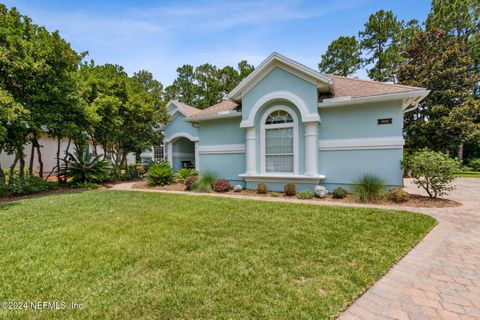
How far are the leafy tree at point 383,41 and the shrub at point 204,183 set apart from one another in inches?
891

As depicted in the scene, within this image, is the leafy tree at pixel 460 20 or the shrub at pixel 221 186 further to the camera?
the leafy tree at pixel 460 20

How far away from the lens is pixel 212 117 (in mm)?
12648

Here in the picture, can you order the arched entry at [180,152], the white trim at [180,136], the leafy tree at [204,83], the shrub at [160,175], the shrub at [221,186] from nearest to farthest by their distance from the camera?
1. the shrub at [221,186]
2. the shrub at [160,175]
3. the white trim at [180,136]
4. the arched entry at [180,152]
5. the leafy tree at [204,83]

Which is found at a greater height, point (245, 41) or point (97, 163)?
point (245, 41)

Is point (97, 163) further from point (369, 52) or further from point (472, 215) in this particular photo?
point (369, 52)

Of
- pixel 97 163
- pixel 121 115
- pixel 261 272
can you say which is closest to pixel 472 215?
pixel 261 272

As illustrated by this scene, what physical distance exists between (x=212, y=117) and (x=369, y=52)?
22.2 metres

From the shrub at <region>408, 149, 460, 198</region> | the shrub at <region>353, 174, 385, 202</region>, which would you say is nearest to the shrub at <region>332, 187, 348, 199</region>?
the shrub at <region>353, 174, 385, 202</region>

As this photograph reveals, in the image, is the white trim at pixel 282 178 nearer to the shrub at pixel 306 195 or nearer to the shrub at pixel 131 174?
the shrub at pixel 306 195

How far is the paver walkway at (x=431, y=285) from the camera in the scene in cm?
Result: 263

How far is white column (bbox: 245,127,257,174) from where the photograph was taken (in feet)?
36.3

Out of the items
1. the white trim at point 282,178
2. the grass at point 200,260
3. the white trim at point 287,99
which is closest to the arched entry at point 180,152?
the white trim at point 287,99

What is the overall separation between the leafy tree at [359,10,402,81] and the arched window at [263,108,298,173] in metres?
19.2

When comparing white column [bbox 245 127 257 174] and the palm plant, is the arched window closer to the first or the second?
white column [bbox 245 127 257 174]
